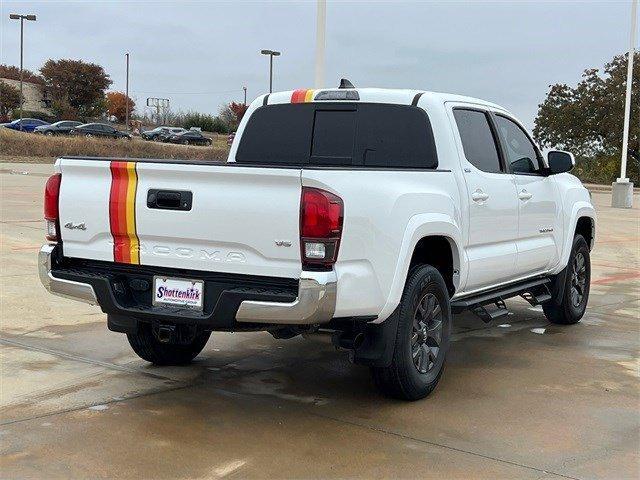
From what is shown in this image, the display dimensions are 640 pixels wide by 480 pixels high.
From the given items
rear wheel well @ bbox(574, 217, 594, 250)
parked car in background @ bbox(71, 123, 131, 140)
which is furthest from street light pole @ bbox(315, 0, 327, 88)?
parked car in background @ bbox(71, 123, 131, 140)

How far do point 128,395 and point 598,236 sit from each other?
13.5 metres

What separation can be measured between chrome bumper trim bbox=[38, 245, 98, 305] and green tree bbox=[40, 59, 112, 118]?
78.3 metres

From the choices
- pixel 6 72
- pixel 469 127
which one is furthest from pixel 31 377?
pixel 6 72

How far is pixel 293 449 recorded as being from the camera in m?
4.48

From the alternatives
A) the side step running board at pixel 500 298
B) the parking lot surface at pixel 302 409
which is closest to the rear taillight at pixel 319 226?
the parking lot surface at pixel 302 409

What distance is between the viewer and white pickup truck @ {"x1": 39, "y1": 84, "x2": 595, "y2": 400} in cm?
449

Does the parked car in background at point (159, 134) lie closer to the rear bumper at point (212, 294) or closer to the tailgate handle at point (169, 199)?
the rear bumper at point (212, 294)

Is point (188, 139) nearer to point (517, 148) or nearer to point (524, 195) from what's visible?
point (517, 148)

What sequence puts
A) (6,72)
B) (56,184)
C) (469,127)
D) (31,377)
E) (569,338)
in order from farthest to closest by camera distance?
(6,72)
(569,338)
(469,127)
(31,377)
(56,184)

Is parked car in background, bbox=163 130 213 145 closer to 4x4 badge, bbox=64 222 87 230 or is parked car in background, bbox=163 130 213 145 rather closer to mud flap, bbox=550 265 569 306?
mud flap, bbox=550 265 569 306

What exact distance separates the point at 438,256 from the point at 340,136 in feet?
4.28

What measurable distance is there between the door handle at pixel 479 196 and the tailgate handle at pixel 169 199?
7.04 ft

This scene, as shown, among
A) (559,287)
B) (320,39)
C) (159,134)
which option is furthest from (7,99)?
(559,287)

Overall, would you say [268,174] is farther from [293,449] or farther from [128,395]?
[128,395]
